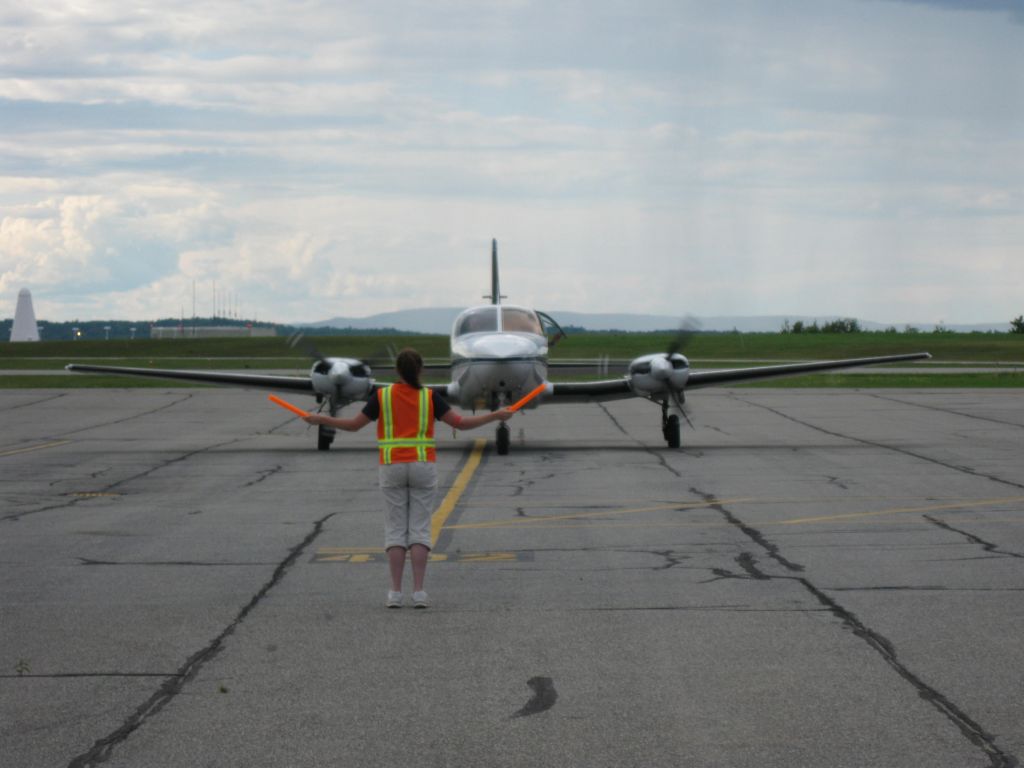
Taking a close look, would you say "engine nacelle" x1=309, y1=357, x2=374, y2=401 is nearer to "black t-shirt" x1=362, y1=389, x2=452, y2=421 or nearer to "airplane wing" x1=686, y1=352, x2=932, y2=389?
"airplane wing" x1=686, y1=352, x2=932, y2=389

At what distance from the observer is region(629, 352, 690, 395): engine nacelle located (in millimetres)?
24359

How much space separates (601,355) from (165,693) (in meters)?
79.9

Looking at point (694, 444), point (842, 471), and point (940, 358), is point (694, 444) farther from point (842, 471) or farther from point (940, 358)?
point (940, 358)

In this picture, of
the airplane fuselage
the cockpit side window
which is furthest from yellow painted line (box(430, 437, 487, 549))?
the cockpit side window

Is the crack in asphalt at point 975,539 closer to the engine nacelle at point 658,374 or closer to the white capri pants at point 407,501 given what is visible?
the white capri pants at point 407,501

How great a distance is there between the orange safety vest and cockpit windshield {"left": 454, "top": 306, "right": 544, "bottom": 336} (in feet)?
47.0

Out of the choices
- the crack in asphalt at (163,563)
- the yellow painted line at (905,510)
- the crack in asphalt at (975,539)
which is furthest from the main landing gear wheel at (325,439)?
the crack in asphalt at (975,539)

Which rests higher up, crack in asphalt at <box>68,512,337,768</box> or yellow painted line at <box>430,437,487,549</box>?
crack in asphalt at <box>68,512,337,768</box>

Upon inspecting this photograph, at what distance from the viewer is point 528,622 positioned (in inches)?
347

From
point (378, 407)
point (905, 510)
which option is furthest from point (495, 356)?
point (378, 407)

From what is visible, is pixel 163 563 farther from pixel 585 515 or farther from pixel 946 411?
pixel 946 411

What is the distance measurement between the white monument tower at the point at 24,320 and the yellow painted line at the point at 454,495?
137207 mm

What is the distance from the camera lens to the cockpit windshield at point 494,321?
24078 millimetres

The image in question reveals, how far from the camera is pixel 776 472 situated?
1981cm
